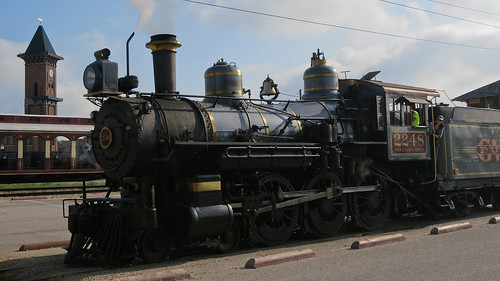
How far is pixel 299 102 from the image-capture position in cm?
1064

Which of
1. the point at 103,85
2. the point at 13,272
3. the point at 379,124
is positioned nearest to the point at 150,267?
the point at 13,272

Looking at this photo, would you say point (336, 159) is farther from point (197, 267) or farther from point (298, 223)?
point (197, 267)

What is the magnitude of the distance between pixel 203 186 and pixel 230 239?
49.0 inches

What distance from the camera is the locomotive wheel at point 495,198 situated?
Answer: 46.7 feet

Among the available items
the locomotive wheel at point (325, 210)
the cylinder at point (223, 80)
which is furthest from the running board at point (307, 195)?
the cylinder at point (223, 80)

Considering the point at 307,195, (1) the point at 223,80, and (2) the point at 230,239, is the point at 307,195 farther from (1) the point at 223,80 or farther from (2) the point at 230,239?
(1) the point at 223,80

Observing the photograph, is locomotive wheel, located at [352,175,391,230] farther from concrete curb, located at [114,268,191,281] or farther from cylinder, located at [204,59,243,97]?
concrete curb, located at [114,268,191,281]

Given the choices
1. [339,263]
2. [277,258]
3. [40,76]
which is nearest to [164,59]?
[277,258]

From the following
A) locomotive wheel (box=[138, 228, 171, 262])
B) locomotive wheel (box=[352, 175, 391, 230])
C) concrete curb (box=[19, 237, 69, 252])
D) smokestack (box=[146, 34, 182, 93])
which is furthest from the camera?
locomotive wheel (box=[352, 175, 391, 230])

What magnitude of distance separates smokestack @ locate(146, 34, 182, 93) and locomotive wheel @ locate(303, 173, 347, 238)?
10.8ft

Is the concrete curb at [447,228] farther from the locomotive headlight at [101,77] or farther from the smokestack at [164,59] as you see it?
the locomotive headlight at [101,77]

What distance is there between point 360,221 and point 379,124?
2.15m

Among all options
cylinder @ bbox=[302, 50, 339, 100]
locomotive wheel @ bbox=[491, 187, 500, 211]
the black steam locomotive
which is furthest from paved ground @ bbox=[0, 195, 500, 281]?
locomotive wheel @ bbox=[491, 187, 500, 211]

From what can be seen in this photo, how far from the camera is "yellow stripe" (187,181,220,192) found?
7668mm
